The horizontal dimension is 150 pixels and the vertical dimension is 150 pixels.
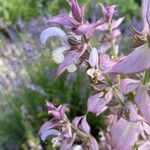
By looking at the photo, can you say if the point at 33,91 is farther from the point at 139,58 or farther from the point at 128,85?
the point at 139,58

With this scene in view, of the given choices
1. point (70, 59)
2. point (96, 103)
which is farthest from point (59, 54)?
point (96, 103)

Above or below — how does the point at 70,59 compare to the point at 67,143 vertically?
above

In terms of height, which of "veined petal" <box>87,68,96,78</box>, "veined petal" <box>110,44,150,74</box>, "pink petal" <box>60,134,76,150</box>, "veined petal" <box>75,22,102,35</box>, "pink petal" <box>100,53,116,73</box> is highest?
"veined petal" <box>75,22,102,35</box>

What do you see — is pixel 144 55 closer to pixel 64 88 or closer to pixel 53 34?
pixel 53 34

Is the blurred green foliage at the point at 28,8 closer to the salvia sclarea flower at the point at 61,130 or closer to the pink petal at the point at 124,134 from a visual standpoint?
the salvia sclarea flower at the point at 61,130

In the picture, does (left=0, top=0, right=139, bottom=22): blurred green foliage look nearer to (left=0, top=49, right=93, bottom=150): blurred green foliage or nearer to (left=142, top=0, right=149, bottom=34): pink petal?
(left=0, top=49, right=93, bottom=150): blurred green foliage

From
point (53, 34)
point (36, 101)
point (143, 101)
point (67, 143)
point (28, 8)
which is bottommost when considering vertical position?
point (28, 8)

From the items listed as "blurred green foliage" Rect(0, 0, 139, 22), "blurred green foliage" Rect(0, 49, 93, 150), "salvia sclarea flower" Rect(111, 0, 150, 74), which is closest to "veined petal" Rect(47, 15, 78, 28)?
"salvia sclarea flower" Rect(111, 0, 150, 74)
